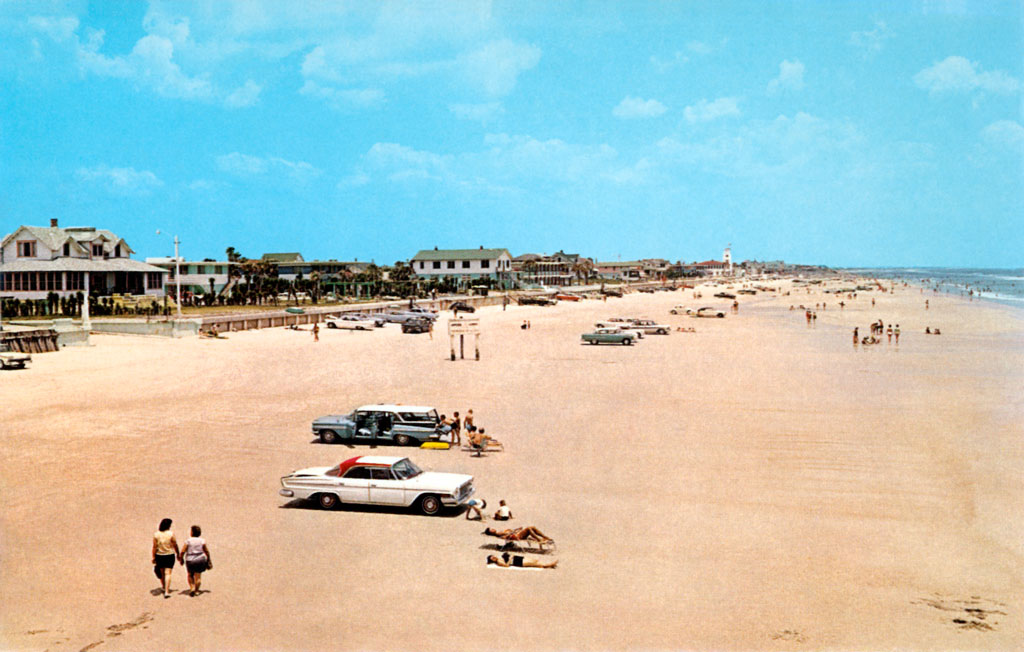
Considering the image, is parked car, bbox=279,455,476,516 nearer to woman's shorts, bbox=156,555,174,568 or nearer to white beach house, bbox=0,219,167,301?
woman's shorts, bbox=156,555,174,568

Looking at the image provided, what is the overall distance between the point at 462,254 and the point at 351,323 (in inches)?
2902

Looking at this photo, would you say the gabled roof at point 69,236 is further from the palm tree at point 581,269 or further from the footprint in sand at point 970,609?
the palm tree at point 581,269

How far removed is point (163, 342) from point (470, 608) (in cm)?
3958

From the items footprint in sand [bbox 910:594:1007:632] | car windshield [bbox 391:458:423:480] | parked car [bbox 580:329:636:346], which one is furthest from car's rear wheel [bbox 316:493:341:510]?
parked car [bbox 580:329:636:346]

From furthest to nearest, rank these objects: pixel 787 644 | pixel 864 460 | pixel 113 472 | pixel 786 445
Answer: pixel 786 445 → pixel 864 460 → pixel 113 472 → pixel 787 644

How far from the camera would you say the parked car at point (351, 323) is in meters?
62.6

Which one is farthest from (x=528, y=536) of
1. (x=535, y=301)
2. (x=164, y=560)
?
(x=535, y=301)

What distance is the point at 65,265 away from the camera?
6306 centimetres

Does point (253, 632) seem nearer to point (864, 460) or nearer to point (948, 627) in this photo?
point (948, 627)

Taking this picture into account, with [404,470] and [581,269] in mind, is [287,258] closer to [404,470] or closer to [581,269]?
[581,269]

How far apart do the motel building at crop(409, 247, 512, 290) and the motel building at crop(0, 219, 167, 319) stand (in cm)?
6717

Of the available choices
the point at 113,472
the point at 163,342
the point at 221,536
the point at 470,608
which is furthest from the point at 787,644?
the point at 163,342

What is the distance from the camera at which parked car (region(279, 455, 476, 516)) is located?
15734 millimetres

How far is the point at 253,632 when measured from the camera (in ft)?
34.8
